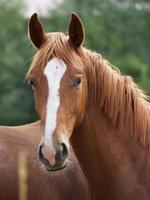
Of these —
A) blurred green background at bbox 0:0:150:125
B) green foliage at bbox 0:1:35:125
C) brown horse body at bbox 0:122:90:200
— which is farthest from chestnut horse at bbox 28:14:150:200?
blurred green background at bbox 0:0:150:125

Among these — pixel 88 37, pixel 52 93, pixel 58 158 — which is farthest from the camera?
pixel 88 37

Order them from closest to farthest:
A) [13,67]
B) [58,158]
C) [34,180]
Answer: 1. [58,158]
2. [34,180]
3. [13,67]

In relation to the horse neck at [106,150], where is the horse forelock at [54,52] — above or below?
above

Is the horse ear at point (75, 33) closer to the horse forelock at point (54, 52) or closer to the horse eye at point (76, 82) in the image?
the horse forelock at point (54, 52)

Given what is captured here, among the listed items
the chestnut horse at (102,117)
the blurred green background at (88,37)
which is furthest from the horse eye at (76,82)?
the blurred green background at (88,37)

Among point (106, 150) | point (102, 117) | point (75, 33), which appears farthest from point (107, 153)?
point (75, 33)

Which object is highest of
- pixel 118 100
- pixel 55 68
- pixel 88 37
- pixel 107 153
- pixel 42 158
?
pixel 55 68

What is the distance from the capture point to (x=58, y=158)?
6227mm

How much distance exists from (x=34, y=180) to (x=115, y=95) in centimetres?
144

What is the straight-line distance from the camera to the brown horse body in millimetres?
7676

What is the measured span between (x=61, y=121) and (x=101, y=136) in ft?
1.79

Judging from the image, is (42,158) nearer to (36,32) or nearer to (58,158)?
(58,158)

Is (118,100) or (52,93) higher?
(52,93)

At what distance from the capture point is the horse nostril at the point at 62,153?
20.4 feet
